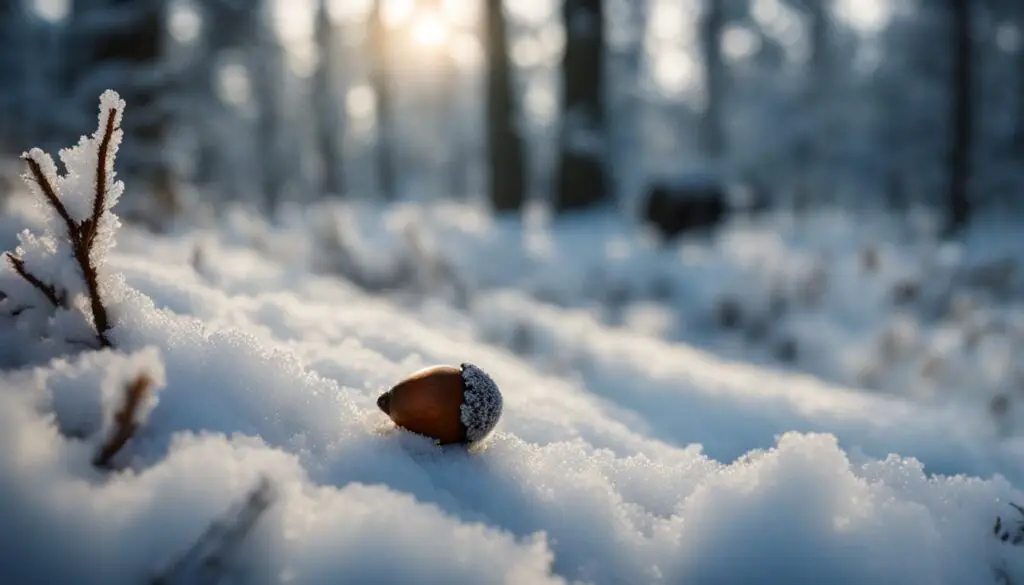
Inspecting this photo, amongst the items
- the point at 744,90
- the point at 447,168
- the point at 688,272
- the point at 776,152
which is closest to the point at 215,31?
the point at 688,272

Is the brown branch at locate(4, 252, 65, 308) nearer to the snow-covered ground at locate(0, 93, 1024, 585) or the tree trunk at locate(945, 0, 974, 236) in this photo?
the snow-covered ground at locate(0, 93, 1024, 585)

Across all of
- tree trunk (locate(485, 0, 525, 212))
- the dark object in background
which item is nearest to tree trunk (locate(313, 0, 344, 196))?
tree trunk (locate(485, 0, 525, 212))

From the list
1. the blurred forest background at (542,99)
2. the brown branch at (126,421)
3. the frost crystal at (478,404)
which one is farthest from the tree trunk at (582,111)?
the brown branch at (126,421)

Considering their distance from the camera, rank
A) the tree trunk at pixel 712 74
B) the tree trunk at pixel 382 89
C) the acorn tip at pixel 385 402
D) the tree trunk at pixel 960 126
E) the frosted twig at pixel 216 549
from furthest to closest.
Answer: the tree trunk at pixel 712 74
the tree trunk at pixel 382 89
the tree trunk at pixel 960 126
the acorn tip at pixel 385 402
the frosted twig at pixel 216 549

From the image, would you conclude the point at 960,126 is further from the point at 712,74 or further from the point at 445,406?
the point at 712,74

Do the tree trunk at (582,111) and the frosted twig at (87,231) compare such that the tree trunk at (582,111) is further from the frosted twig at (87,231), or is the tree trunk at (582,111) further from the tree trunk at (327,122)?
the tree trunk at (327,122)

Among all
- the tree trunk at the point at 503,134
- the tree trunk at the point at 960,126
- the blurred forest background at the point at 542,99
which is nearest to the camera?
the blurred forest background at the point at 542,99
